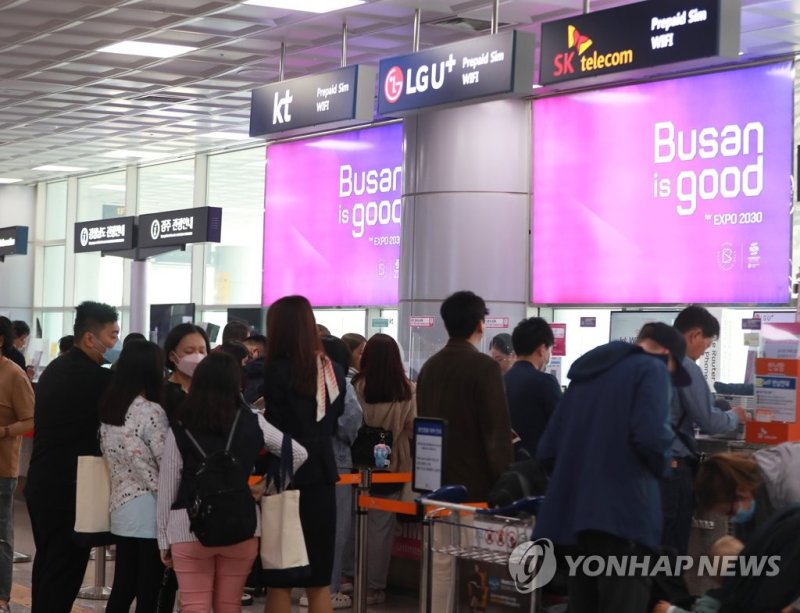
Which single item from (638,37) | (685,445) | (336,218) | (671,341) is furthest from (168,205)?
(671,341)

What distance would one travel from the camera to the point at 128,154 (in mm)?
17438

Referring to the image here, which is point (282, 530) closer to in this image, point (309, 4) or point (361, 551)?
point (361, 551)

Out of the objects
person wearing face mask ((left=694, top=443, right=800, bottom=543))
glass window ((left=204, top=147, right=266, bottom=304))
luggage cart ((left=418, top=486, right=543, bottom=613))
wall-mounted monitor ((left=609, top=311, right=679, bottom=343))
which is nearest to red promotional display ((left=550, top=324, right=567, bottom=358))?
wall-mounted monitor ((left=609, top=311, right=679, bottom=343))

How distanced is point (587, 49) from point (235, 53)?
474cm

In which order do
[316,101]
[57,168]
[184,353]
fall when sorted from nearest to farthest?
1. [184,353]
2. [316,101]
3. [57,168]

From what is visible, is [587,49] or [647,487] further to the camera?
[587,49]

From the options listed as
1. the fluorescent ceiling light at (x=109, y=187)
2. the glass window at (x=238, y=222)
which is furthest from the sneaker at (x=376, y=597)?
the fluorescent ceiling light at (x=109, y=187)

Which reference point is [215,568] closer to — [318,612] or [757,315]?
[318,612]

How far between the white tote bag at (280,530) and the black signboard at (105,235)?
10.9 m

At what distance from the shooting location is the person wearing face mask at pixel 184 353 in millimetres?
5016

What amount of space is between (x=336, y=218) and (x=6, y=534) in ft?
28.6

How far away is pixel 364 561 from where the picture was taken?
5.65m

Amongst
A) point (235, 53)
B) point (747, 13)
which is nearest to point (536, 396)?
point (747, 13)

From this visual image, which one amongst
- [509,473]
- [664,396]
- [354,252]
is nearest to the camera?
[664,396]
